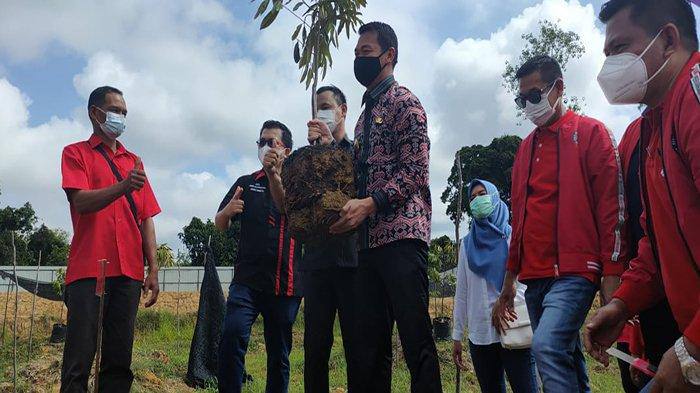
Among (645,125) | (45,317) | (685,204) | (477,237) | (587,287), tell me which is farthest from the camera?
(45,317)

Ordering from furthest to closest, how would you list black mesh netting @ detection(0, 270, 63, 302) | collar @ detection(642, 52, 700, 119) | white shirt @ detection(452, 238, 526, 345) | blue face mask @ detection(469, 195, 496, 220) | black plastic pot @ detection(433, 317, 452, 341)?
black mesh netting @ detection(0, 270, 63, 302) → black plastic pot @ detection(433, 317, 452, 341) → blue face mask @ detection(469, 195, 496, 220) → white shirt @ detection(452, 238, 526, 345) → collar @ detection(642, 52, 700, 119)

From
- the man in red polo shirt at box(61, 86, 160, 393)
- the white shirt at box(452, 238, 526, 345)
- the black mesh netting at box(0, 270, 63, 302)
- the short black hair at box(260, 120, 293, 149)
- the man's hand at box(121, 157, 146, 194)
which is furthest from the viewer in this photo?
the black mesh netting at box(0, 270, 63, 302)

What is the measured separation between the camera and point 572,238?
267 cm

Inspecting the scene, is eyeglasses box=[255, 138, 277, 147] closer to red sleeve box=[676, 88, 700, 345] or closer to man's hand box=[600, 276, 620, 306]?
man's hand box=[600, 276, 620, 306]

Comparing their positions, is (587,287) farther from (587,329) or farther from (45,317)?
(45,317)

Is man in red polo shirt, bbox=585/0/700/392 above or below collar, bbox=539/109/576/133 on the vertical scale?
below

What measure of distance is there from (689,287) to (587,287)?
3.44 ft

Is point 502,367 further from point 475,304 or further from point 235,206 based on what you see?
point 235,206

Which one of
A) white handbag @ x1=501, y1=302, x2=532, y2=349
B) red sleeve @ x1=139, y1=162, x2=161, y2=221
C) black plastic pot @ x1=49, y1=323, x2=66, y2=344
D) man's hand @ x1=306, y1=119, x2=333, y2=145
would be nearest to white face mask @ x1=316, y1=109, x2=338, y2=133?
man's hand @ x1=306, y1=119, x2=333, y2=145

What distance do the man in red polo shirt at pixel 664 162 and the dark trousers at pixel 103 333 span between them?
2.56m

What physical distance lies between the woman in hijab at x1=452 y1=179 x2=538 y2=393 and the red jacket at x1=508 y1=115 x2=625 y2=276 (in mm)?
1079

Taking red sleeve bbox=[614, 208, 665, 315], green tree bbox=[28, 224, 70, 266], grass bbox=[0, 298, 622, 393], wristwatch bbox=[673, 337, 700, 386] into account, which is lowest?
grass bbox=[0, 298, 622, 393]

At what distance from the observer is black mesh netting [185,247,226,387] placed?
609 centimetres

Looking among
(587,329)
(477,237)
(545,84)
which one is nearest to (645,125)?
(587,329)
